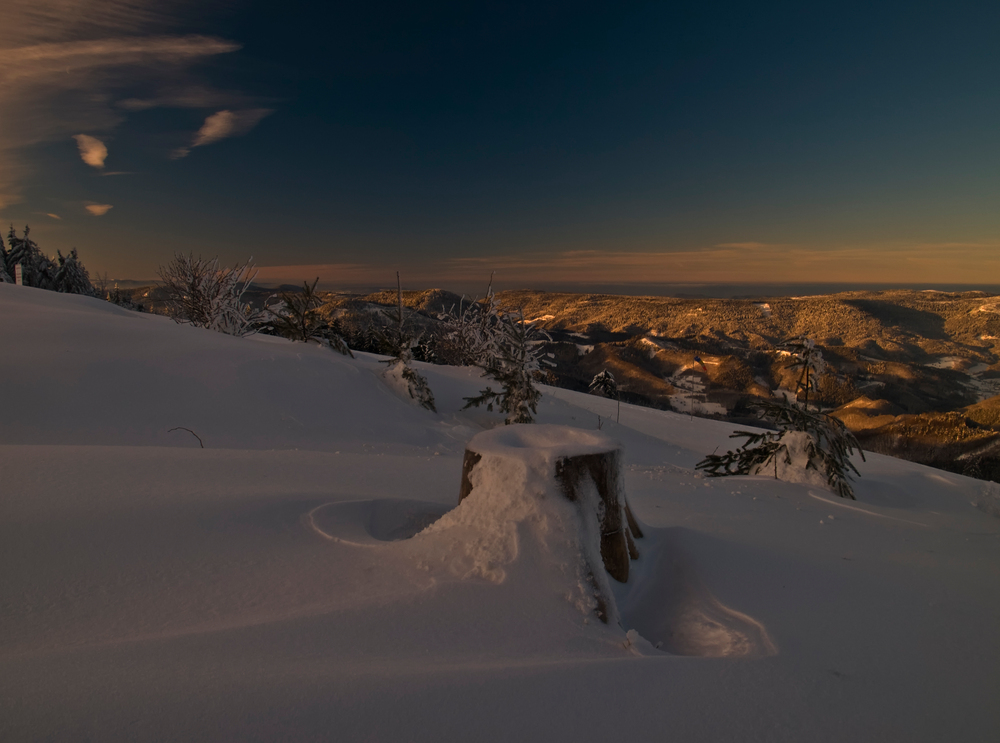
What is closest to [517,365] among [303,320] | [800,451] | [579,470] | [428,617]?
[800,451]

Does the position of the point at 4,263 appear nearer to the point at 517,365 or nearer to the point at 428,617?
the point at 517,365

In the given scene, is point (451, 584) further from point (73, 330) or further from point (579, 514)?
point (73, 330)

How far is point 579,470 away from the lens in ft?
8.04

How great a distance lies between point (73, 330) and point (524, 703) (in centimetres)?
873

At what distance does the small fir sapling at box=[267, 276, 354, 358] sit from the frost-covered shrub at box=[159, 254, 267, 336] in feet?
5.19

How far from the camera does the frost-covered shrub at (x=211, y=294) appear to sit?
47.8 feet

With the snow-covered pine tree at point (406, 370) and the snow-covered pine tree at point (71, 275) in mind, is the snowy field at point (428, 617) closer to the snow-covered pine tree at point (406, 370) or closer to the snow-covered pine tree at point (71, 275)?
the snow-covered pine tree at point (406, 370)

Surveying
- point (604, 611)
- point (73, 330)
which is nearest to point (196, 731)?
point (604, 611)

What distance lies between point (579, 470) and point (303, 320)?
13.1 m

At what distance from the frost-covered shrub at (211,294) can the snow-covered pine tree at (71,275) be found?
2624 centimetres

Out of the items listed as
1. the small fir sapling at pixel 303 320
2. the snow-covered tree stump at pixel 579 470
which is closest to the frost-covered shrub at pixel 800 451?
the snow-covered tree stump at pixel 579 470

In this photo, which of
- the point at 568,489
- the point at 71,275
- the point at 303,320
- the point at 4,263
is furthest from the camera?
the point at 71,275

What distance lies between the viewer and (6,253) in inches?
1339

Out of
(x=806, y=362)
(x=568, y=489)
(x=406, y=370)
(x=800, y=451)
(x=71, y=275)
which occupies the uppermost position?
(x=71, y=275)
